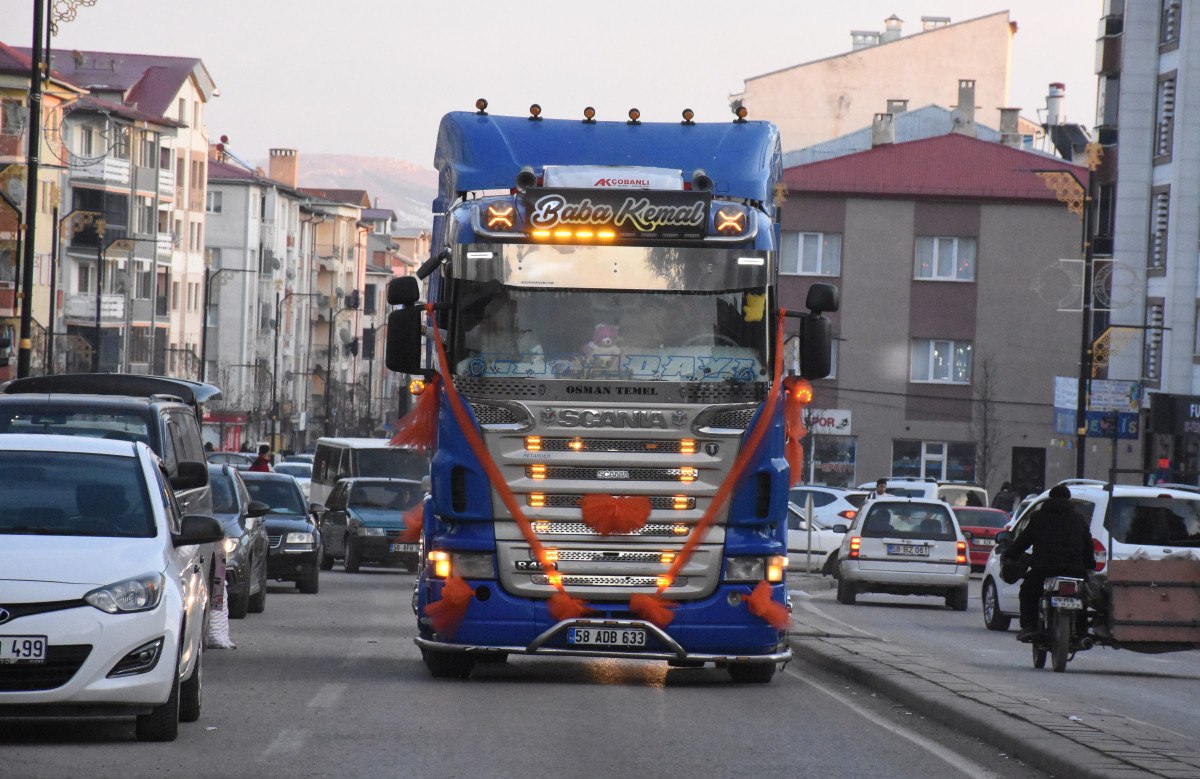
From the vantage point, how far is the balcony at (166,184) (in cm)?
10006

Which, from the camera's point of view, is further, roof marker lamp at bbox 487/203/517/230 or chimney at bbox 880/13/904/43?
chimney at bbox 880/13/904/43

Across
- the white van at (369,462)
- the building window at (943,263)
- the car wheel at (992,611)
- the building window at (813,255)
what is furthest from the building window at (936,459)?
the car wheel at (992,611)

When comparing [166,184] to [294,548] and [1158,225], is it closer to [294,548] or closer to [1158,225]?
[1158,225]

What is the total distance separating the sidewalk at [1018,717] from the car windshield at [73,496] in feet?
15.6

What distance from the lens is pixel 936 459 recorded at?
73312 millimetres

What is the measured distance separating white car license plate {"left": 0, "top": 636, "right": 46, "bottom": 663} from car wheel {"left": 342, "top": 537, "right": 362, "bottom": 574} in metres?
26.4

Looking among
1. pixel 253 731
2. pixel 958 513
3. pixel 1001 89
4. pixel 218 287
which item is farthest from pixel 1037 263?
pixel 253 731

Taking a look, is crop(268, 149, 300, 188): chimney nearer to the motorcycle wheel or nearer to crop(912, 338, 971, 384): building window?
crop(912, 338, 971, 384): building window

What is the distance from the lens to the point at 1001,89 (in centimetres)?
9244

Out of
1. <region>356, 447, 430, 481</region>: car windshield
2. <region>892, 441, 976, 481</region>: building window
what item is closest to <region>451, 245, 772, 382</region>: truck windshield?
<region>356, 447, 430, 481</region>: car windshield

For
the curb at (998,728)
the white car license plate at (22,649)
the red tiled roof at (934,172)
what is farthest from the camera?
the red tiled roof at (934,172)

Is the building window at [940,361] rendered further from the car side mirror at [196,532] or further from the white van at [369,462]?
the car side mirror at [196,532]

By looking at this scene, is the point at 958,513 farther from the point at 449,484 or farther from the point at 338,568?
the point at 449,484

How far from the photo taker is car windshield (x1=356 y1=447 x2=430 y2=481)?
4606 cm
